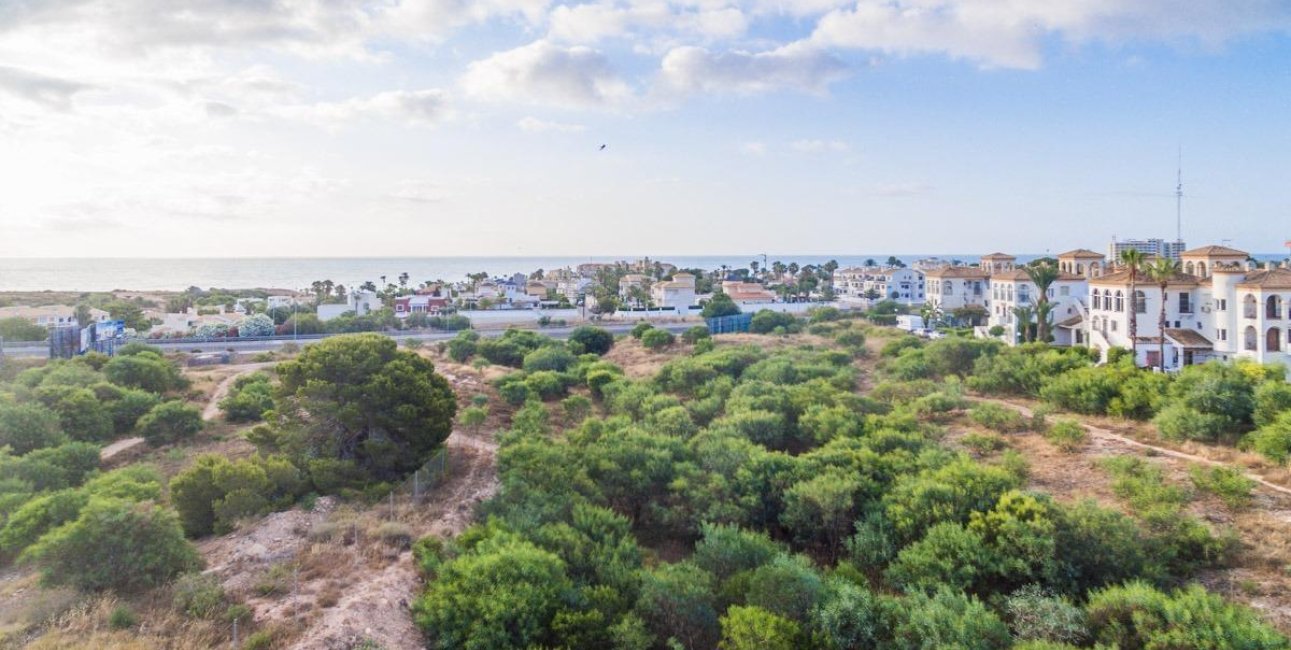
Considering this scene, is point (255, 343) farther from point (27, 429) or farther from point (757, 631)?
point (757, 631)

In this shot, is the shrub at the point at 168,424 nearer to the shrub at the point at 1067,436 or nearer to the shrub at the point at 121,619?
the shrub at the point at 121,619

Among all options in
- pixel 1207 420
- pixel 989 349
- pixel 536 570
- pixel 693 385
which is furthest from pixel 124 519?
pixel 989 349

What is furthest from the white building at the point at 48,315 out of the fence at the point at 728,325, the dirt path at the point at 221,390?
the fence at the point at 728,325

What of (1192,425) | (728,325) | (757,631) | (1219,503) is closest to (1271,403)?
(1192,425)

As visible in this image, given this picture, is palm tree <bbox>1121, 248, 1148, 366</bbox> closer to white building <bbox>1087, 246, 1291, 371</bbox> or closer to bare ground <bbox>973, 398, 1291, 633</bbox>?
white building <bbox>1087, 246, 1291, 371</bbox>

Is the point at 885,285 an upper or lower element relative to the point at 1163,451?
upper
